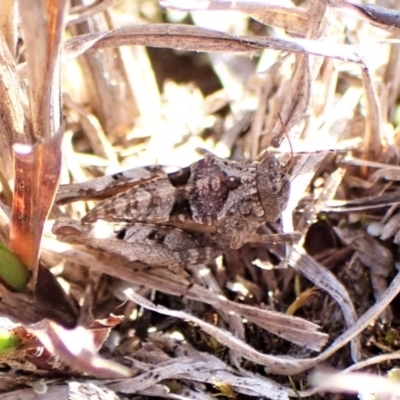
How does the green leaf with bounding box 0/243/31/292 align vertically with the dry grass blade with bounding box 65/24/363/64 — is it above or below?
below

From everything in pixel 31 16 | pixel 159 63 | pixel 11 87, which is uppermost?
pixel 31 16

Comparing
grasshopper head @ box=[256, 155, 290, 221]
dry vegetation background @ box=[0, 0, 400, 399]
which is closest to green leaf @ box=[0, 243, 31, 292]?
dry vegetation background @ box=[0, 0, 400, 399]

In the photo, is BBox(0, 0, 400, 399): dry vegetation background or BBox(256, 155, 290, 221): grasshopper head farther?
BBox(256, 155, 290, 221): grasshopper head

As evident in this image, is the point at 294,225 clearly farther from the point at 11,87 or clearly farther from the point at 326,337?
the point at 11,87

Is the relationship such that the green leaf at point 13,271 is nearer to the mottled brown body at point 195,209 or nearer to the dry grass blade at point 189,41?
the mottled brown body at point 195,209

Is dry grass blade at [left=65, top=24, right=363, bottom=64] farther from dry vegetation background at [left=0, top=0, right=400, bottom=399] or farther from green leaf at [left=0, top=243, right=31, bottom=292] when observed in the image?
green leaf at [left=0, top=243, right=31, bottom=292]

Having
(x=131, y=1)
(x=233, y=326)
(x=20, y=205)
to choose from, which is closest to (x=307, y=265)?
(x=233, y=326)

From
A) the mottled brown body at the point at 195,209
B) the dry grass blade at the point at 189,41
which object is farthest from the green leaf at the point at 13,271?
the dry grass blade at the point at 189,41
